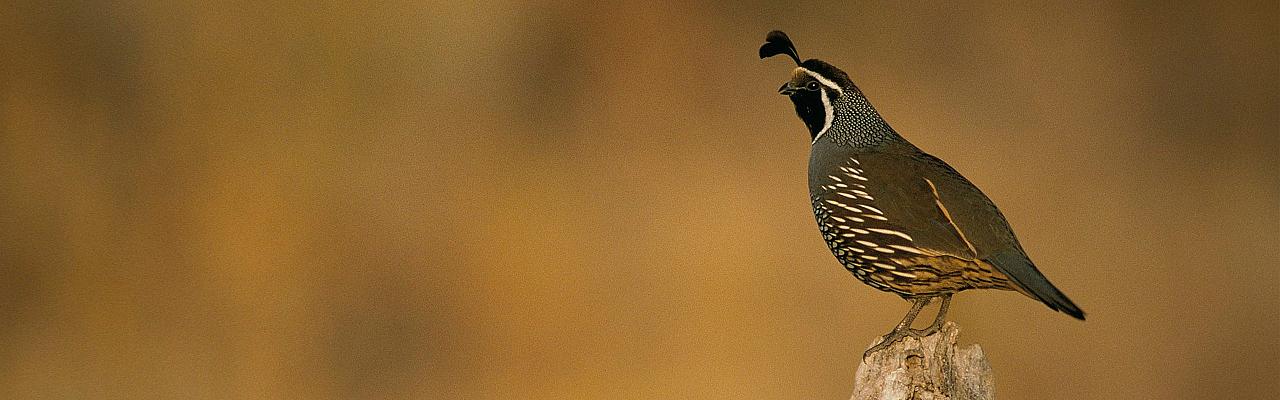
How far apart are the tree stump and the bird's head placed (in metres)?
0.38

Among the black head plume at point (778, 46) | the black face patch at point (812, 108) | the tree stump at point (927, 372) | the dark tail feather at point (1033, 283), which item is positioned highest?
the black head plume at point (778, 46)

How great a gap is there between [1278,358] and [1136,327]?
44cm

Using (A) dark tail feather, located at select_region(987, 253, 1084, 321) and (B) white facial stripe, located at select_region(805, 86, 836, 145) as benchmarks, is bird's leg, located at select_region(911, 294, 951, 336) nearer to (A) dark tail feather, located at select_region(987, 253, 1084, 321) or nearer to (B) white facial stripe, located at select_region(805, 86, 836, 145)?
(A) dark tail feather, located at select_region(987, 253, 1084, 321)

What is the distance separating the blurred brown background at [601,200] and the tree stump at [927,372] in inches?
55.6

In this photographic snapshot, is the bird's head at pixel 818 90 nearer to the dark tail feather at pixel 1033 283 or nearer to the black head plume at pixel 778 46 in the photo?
the black head plume at pixel 778 46

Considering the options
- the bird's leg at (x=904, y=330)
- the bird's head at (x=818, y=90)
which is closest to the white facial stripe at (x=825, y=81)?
the bird's head at (x=818, y=90)

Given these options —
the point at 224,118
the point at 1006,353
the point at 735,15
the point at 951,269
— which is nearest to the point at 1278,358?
the point at 1006,353

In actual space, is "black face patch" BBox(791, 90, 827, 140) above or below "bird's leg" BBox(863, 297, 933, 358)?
above

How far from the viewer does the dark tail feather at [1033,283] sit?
5.80ft

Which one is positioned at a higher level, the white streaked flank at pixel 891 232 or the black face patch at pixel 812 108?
the black face patch at pixel 812 108

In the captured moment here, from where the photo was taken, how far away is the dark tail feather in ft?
5.80

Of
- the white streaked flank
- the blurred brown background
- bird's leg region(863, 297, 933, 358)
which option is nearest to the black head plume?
the white streaked flank

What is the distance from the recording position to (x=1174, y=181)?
360cm

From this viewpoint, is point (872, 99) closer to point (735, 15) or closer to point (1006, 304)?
point (735, 15)
